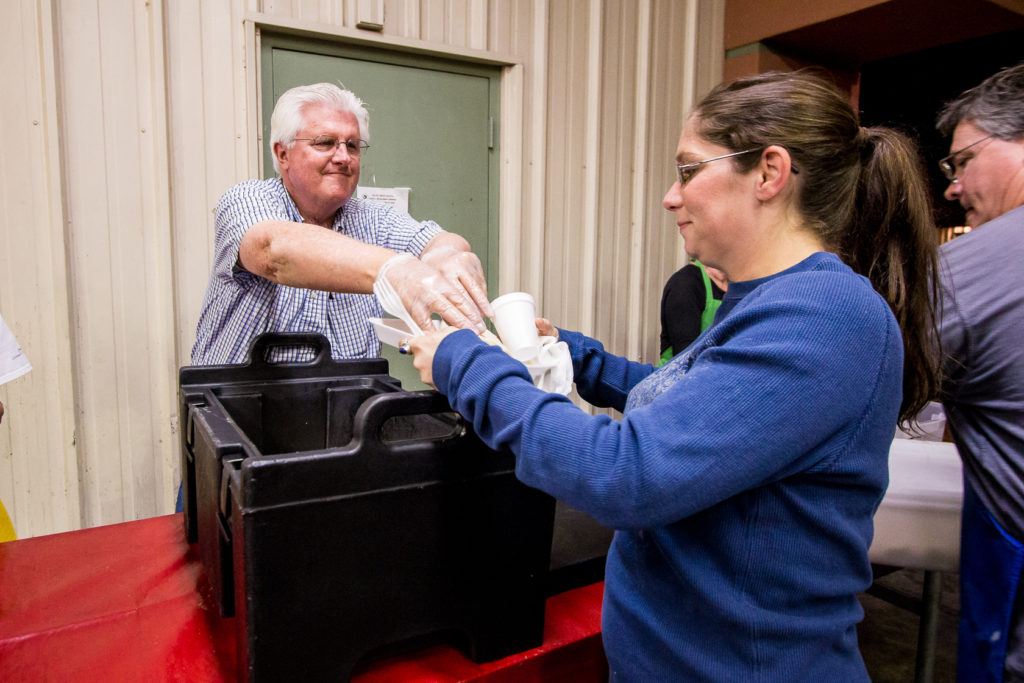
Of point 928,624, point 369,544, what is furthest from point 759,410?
point 928,624

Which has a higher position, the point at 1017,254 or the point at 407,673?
the point at 1017,254

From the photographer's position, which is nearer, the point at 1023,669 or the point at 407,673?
the point at 407,673

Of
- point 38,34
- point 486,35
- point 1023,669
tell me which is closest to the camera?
point 1023,669

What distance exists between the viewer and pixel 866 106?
18.5 feet

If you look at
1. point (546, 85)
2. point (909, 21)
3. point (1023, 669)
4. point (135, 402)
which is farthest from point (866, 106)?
point (135, 402)

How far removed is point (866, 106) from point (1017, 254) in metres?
5.20

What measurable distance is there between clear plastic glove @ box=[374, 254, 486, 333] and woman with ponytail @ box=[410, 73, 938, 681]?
12cm

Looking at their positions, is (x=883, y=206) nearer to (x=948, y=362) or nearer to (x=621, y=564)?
(x=948, y=362)

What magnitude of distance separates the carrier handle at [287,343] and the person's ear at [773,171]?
835 millimetres

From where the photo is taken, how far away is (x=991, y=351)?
1252 millimetres

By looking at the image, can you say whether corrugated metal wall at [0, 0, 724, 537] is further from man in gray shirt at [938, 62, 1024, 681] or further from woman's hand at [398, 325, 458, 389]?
man in gray shirt at [938, 62, 1024, 681]

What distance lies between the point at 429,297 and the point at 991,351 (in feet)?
3.52

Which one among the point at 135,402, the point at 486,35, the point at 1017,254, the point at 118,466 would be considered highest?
the point at 486,35

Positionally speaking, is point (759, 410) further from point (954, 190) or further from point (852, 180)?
point (954, 190)
